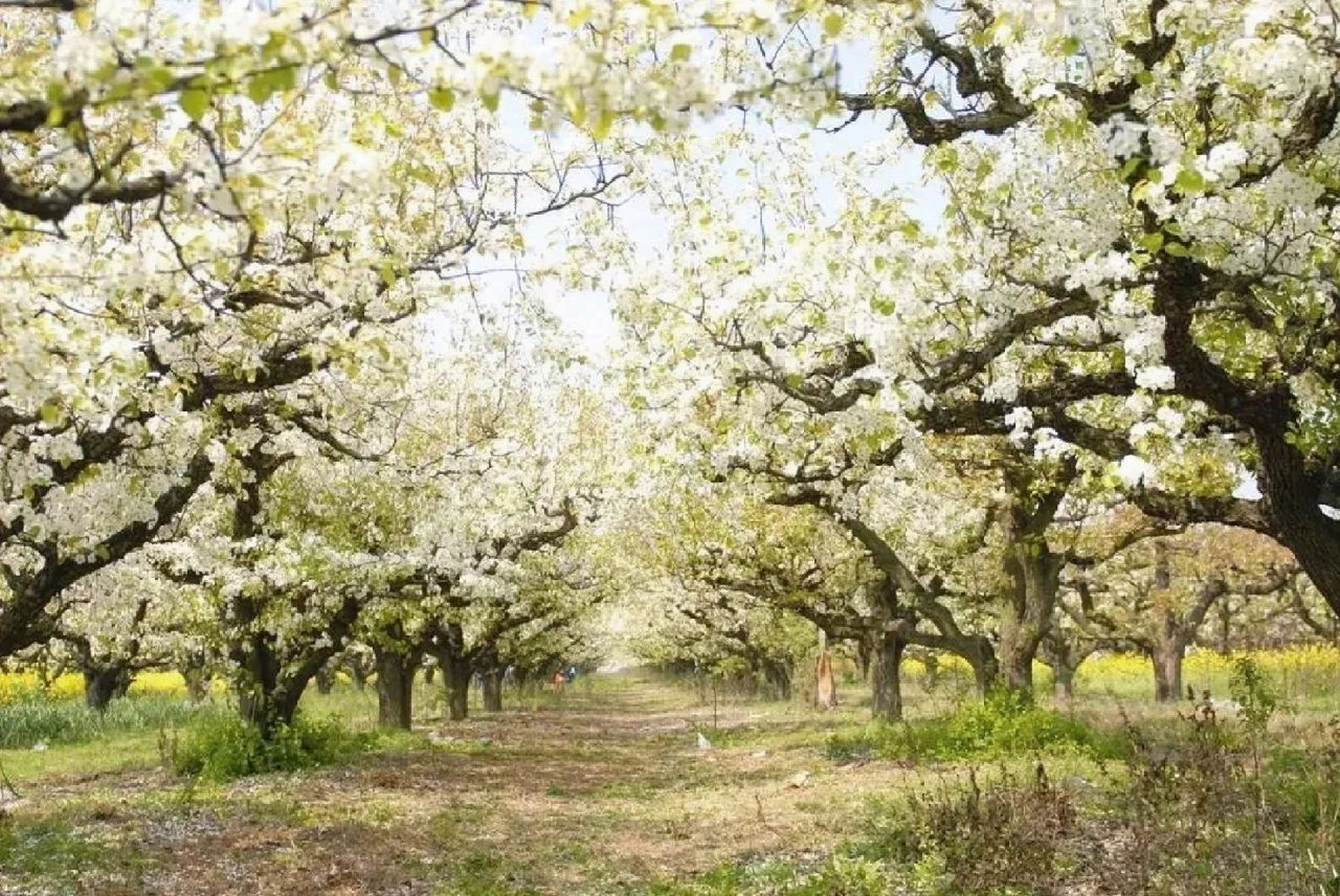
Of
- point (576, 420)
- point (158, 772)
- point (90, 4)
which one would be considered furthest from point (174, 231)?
point (576, 420)

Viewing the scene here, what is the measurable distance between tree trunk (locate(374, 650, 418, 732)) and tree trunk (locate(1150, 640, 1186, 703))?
2364cm

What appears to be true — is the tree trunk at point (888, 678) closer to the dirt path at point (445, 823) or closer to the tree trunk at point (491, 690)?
the dirt path at point (445, 823)

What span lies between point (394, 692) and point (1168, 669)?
966 inches

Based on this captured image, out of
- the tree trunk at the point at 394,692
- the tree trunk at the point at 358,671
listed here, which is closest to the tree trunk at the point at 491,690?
the tree trunk at the point at 358,671

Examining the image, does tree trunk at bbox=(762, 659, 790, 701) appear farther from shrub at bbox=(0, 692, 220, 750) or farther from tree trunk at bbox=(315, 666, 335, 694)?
shrub at bbox=(0, 692, 220, 750)

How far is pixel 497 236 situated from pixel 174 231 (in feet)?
12.1

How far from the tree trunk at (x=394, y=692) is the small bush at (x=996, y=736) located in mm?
14756

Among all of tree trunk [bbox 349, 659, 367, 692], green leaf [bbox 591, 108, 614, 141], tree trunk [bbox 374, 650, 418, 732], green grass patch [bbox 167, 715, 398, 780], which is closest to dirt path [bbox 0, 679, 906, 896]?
green grass patch [bbox 167, 715, 398, 780]

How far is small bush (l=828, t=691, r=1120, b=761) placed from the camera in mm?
19438

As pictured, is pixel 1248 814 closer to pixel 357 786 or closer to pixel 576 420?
pixel 357 786

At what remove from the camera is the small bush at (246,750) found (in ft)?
68.7

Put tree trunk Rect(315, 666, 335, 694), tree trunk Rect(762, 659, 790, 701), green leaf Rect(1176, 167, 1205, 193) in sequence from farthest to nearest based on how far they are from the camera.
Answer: tree trunk Rect(762, 659, 790, 701) → tree trunk Rect(315, 666, 335, 694) → green leaf Rect(1176, 167, 1205, 193)

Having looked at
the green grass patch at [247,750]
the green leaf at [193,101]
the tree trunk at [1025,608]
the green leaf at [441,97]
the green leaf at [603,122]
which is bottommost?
the green grass patch at [247,750]

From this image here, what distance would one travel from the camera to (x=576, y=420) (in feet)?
92.7
